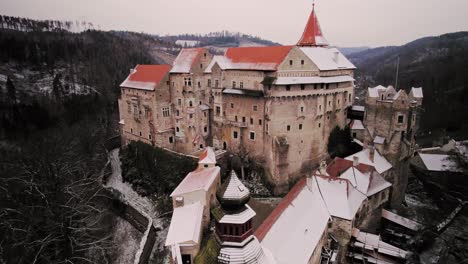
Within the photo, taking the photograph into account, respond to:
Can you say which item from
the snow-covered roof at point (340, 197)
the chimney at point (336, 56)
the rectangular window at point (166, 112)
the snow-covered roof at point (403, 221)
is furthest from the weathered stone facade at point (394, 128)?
the rectangular window at point (166, 112)

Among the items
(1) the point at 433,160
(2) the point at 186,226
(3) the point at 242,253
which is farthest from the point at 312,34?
(3) the point at 242,253

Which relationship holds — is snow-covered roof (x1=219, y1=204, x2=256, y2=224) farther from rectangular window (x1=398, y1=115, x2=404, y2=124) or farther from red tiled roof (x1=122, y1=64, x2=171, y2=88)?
rectangular window (x1=398, y1=115, x2=404, y2=124)

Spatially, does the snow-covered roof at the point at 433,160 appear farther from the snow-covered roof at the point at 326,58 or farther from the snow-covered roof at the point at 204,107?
the snow-covered roof at the point at 204,107

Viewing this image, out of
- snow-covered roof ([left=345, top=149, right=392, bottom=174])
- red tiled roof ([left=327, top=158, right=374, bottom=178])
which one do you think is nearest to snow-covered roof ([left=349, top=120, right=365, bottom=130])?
snow-covered roof ([left=345, top=149, right=392, bottom=174])

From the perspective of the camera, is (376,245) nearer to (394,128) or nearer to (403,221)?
(403,221)

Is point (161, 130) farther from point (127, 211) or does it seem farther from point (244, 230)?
point (244, 230)

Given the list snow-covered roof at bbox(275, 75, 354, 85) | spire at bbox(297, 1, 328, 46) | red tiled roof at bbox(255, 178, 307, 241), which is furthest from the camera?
spire at bbox(297, 1, 328, 46)
